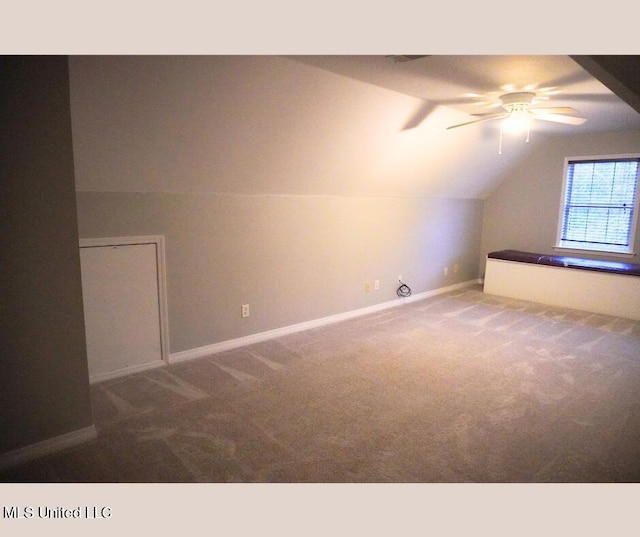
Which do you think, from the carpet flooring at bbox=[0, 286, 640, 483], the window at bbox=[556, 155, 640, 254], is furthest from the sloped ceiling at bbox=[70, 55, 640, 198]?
the carpet flooring at bbox=[0, 286, 640, 483]

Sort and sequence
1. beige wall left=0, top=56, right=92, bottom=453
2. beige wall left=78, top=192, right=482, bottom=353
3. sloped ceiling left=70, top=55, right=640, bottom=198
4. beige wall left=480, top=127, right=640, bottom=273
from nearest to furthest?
beige wall left=0, top=56, right=92, bottom=453
sloped ceiling left=70, top=55, right=640, bottom=198
beige wall left=78, top=192, right=482, bottom=353
beige wall left=480, top=127, right=640, bottom=273

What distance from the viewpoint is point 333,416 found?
2.57 metres

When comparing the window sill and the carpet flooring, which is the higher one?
the window sill

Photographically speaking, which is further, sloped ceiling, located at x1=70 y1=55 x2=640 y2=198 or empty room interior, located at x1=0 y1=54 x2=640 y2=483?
sloped ceiling, located at x1=70 y1=55 x2=640 y2=198

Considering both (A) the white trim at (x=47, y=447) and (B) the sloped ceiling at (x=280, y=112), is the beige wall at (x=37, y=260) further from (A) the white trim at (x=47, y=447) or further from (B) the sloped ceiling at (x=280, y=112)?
(B) the sloped ceiling at (x=280, y=112)

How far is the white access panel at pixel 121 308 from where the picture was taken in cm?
294

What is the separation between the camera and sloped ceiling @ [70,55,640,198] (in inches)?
95.4

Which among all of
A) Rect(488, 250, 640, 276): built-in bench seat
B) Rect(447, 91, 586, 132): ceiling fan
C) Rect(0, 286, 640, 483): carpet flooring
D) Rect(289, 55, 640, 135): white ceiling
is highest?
Rect(289, 55, 640, 135): white ceiling

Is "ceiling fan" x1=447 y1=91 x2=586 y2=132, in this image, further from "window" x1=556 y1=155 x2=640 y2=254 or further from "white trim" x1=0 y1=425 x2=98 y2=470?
"white trim" x1=0 y1=425 x2=98 y2=470

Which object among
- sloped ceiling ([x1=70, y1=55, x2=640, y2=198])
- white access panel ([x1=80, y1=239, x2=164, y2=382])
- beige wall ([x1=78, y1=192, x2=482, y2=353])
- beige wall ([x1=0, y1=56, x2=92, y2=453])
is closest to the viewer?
beige wall ([x1=0, y1=56, x2=92, y2=453])

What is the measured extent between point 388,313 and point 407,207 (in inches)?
54.3

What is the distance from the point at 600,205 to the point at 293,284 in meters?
4.33

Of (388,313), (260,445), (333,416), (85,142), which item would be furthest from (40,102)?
(388,313)

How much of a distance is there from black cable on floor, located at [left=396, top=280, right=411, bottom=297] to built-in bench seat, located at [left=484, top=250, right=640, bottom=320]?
1.38 meters
